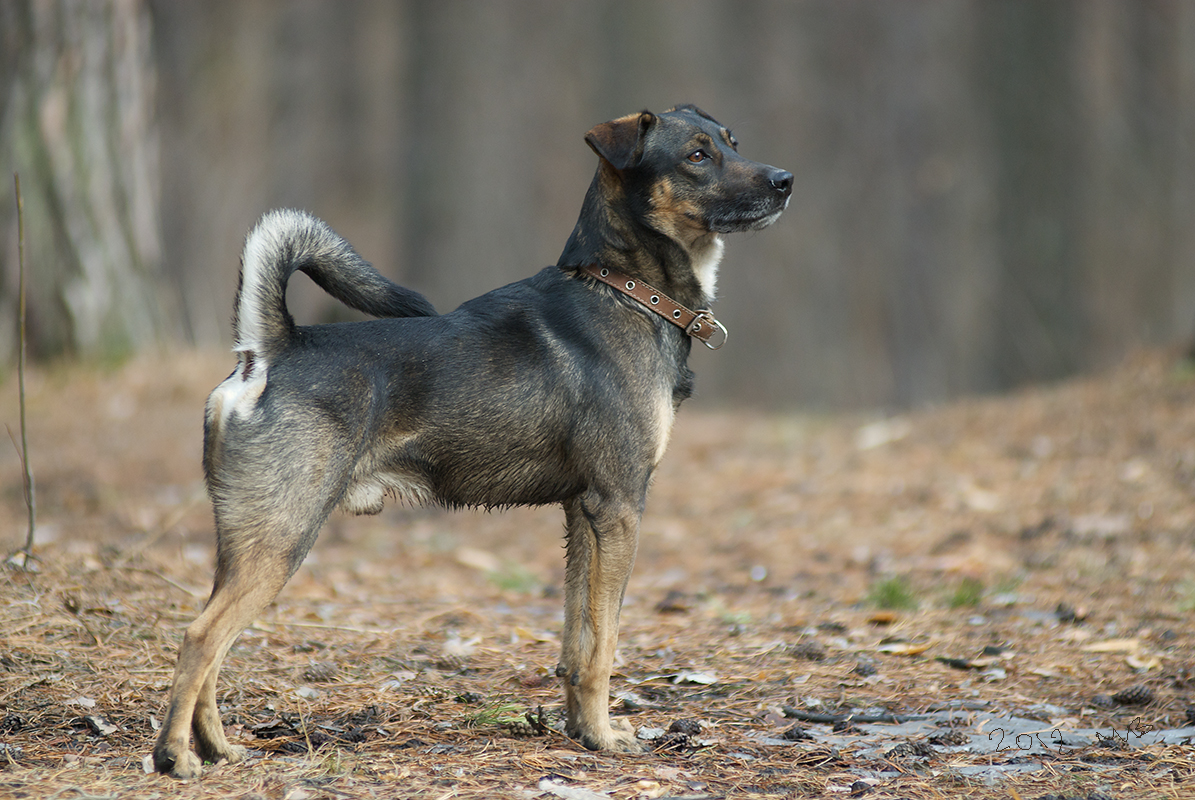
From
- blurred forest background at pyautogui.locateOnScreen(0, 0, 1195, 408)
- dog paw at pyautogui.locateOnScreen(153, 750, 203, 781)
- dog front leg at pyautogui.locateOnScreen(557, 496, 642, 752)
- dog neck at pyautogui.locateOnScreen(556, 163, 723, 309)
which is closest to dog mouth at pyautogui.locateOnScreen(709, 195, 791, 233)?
dog neck at pyautogui.locateOnScreen(556, 163, 723, 309)

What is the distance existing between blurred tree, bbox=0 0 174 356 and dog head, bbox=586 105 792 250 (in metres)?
6.98

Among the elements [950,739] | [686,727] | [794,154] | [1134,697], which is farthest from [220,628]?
[794,154]

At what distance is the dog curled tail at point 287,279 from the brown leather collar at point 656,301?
0.69 m

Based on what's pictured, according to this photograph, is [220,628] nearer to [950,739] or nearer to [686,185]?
[686,185]

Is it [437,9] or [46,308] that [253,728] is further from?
[437,9]

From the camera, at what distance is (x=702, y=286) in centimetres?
405

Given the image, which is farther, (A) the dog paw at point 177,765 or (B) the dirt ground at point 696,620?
(B) the dirt ground at point 696,620

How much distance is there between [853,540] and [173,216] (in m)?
13.4

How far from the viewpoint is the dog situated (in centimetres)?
321

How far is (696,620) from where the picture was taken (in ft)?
17.4

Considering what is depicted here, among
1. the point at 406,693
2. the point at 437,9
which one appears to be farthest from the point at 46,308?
the point at 437,9

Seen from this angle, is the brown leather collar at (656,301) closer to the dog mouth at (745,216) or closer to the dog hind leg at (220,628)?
the dog mouth at (745,216)

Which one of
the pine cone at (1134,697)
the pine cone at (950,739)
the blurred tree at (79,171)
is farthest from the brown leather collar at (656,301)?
the blurred tree at (79,171)

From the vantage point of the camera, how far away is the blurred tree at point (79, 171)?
8859mm
